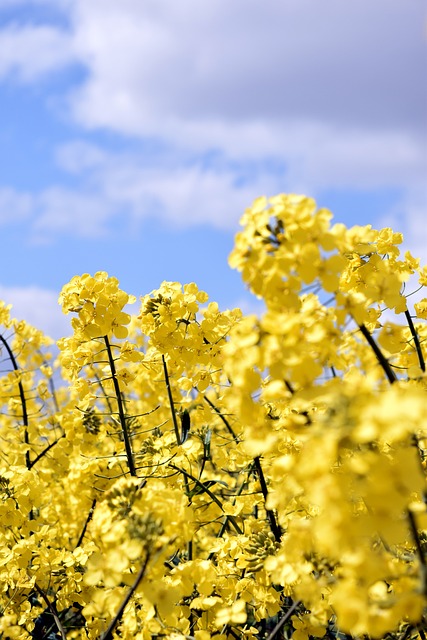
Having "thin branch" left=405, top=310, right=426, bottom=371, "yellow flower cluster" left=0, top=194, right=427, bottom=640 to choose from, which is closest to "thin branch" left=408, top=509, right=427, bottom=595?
"yellow flower cluster" left=0, top=194, right=427, bottom=640

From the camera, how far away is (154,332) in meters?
3.55

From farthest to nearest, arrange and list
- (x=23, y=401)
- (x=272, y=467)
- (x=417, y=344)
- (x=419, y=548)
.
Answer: (x=23, y=401)
(x=417, y=344)
(x=272, y=467)
(x=419, y=548)

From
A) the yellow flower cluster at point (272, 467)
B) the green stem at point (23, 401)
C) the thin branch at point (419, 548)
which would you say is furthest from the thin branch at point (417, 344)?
the green stem at point (23, 401)

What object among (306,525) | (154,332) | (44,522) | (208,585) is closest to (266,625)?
(208,585)

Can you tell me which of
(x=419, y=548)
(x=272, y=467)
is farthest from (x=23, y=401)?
(x=419, y=548)

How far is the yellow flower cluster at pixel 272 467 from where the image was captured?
143 cm

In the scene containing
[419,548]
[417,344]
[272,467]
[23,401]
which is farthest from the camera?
[23,401]

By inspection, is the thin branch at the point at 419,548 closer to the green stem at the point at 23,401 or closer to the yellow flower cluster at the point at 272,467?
the yellow flower cluster at the point at 272,467

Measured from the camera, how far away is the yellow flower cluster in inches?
56.4

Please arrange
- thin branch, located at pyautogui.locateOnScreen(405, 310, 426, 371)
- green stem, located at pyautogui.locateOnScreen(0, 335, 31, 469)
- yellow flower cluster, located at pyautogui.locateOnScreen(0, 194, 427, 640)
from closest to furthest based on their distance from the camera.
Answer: yellow flower cluster, located at pyautogui.locateOnScreen(0, 194, 427, 640) < thin branch, located at pyautogui.locateOnScreen(405, 310, 426, 371) < green stem, located at pyautogui.locateOnScreen(0, 335, 31, 469)

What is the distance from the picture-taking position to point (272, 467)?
2094 mm

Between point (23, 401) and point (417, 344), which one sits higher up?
point (23, 401)

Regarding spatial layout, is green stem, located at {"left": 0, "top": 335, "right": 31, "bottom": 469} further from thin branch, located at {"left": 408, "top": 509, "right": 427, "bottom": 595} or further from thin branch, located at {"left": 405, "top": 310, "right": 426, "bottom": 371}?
thin branch, located at {"left": 408, "top": 509, "right": 427, "bottom": 595}

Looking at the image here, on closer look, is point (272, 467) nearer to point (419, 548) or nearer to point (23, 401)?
point (419, 548)
